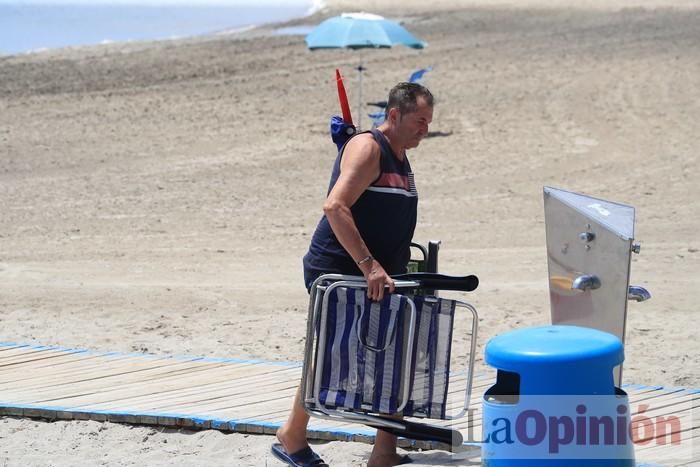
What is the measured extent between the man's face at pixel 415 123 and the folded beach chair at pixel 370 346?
54 cm

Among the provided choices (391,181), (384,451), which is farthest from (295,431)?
(391,181)

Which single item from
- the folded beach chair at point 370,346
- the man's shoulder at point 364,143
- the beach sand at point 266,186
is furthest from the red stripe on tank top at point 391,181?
the beach sand at point 266,186

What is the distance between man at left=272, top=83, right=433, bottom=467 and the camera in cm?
430

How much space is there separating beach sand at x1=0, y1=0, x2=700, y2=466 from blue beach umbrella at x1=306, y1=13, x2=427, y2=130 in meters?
1.12

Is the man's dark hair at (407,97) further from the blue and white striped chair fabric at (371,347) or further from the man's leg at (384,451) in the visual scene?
the man's leg at (384,451)

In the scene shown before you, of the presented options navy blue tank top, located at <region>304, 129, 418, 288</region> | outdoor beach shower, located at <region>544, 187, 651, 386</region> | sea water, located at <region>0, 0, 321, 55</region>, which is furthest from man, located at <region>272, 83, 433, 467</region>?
sea water, located at <region>0, 0, 321, 55</region>

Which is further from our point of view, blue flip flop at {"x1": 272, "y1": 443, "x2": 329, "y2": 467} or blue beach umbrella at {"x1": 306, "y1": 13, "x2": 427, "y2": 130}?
blue beach umbrella at {"x1": 306, "y1": 13, "x2": 427, "y2": 130}

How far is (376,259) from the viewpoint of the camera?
4516mm

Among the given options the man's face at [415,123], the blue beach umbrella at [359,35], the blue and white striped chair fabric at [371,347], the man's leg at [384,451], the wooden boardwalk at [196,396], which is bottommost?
the wooden boardwalk at [196,396]

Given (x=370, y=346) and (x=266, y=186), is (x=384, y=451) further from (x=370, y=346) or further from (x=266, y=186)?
(x=266, y=186)

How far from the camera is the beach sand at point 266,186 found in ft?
24.7

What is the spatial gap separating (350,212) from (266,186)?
29.2 ft

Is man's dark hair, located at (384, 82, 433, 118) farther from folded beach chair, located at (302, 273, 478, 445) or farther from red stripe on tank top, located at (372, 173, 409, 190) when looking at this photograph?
folded beach chair, located at (302, 273, 478, 445)

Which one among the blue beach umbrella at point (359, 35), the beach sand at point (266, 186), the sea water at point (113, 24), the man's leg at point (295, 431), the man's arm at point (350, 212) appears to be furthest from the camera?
the sea water at point (113, 24)
